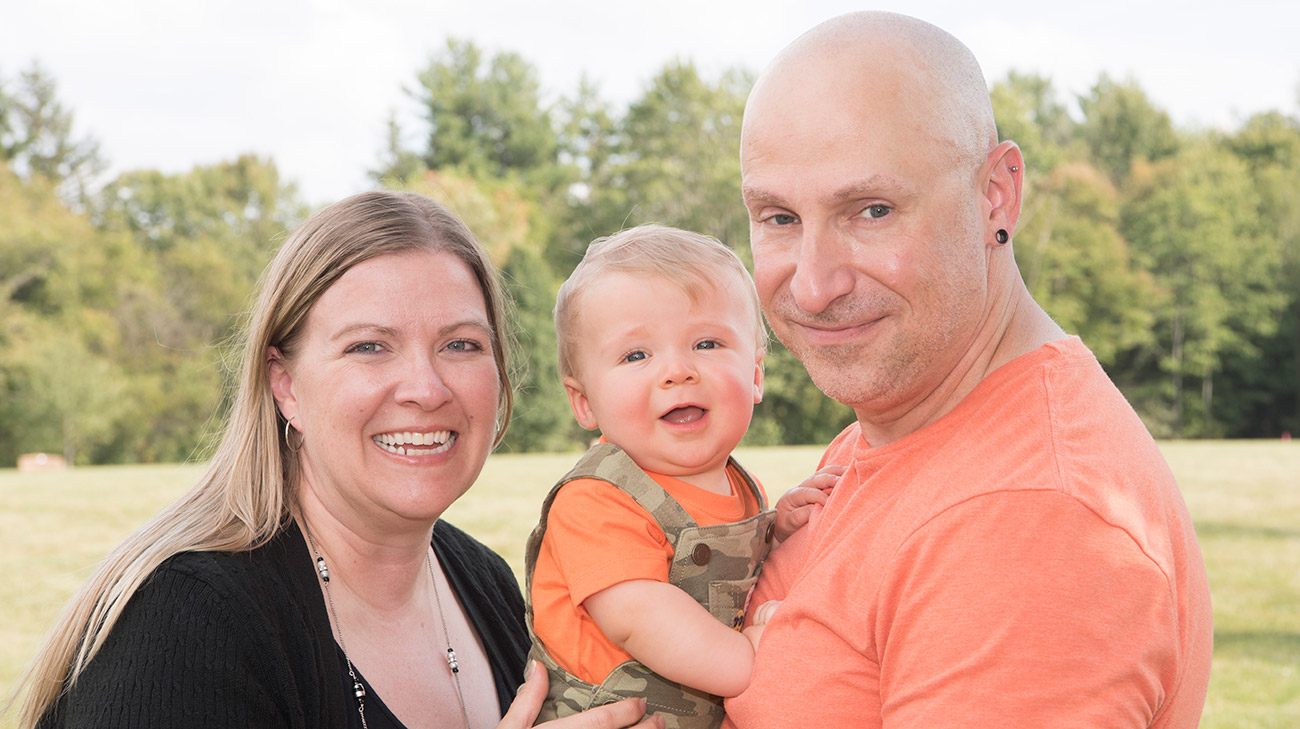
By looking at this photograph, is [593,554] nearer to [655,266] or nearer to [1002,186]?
[655,266]

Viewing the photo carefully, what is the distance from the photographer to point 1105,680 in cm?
169

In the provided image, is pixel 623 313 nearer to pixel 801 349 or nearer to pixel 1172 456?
pixel 801 349

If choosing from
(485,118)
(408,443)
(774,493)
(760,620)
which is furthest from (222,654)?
(485,118)

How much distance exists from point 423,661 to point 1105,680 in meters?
2.17

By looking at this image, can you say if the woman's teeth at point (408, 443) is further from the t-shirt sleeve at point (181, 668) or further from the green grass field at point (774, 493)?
the green grass field at point (774, 493)

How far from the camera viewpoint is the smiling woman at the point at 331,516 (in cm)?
249

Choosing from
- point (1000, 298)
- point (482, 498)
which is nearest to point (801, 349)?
point (1000, 298)

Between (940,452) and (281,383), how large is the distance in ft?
6.44

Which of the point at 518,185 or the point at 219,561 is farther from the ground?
the point at 518,185

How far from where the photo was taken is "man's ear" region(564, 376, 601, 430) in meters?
2.99

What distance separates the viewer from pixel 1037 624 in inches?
67.6

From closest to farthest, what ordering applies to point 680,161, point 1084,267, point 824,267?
point 824,267 → point 680,161 → point 1084,267

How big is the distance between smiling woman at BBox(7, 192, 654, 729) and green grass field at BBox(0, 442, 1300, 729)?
2.67ft

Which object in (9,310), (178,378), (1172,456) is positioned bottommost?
(1172,456)
